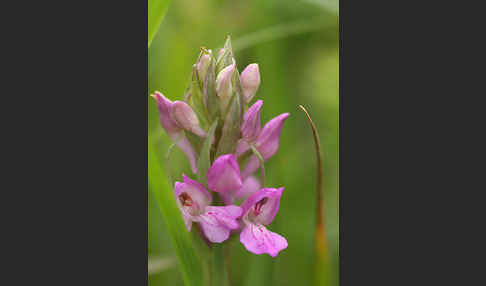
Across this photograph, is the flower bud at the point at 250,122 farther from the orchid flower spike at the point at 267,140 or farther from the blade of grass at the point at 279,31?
the blade of grass at the point at 279,31

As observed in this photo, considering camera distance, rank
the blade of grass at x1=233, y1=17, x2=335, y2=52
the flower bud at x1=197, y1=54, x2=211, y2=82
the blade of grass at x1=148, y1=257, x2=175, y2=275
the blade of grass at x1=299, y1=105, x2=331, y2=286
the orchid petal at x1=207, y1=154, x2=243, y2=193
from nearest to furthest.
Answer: the orchid petal at x1=207, y1=154, x2=243, y2=193
the flower bud at x1=197, y1=54, x2=211, y2=82
the blade of grass at x1=299, y1=105, x2=331, y2=286
the blade of grass at x1=148, y1=257, x2=175, y2=275
the blade of grass at x1=233, y1=17, x2=335, y2=52

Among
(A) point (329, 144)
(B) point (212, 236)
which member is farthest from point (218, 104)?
(A) point (329, 144)

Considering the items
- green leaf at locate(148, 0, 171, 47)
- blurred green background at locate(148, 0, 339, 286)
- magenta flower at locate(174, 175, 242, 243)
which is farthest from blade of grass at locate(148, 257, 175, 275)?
green leaf at locate(148, 0, 171, 47)

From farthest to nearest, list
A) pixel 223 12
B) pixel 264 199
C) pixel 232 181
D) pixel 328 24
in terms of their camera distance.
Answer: pixel 223 12
pixel 328 24
pixel 264 199
pixel 232 181

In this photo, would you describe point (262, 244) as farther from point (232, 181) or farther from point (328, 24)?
point (328, 24)

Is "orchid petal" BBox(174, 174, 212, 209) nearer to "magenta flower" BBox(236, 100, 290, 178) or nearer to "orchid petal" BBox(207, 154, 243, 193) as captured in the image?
"orchid petal" BBox(207, 154, 243, 193)

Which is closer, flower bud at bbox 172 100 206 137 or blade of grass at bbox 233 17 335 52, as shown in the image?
flower bud at bbox 172 100 206 137
